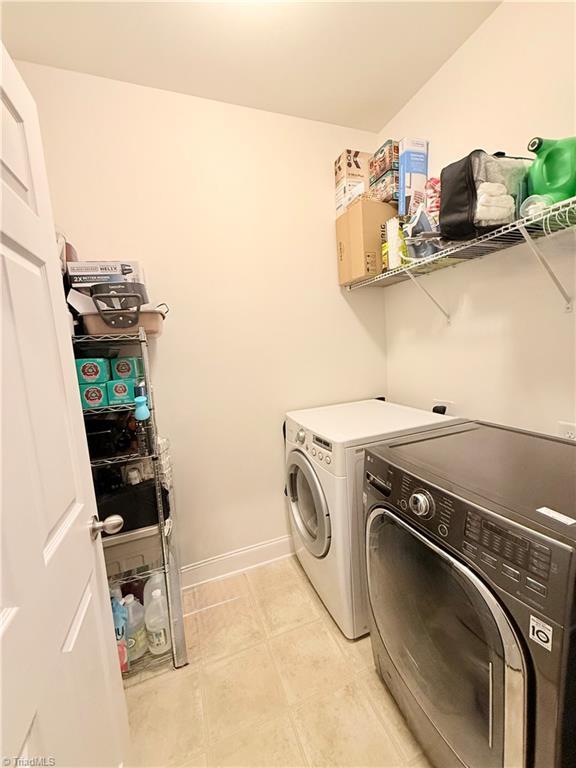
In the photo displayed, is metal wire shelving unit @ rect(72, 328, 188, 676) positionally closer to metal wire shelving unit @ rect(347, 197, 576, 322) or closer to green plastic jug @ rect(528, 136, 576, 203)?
metal wire shelving unit @ rect(347, 197, 576, 322)

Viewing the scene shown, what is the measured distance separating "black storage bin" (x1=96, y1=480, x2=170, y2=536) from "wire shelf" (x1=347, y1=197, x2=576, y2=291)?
5.37 ft

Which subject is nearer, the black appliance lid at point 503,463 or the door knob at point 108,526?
the black appliance lid at point 503,463

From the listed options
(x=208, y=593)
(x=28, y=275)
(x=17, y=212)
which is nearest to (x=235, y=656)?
(x=208, y=593)

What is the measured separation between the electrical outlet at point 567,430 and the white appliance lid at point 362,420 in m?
0.37

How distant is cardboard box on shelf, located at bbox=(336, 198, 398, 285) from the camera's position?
5.81 ft

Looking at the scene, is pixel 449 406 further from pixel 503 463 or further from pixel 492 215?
pixel 492 215

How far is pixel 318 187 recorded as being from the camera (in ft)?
6.50

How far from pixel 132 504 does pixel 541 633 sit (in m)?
1.40

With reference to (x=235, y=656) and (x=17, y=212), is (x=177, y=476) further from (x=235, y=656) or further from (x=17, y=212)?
(x=17, y=212)

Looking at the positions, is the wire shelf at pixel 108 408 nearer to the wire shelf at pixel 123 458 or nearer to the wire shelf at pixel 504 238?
the wire shelf at pixel 123 458

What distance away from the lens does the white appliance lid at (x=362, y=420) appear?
1.37 m

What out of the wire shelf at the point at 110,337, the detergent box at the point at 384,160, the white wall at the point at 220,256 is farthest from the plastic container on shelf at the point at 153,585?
the detergent box at the point at 384,160

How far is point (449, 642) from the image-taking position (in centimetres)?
84

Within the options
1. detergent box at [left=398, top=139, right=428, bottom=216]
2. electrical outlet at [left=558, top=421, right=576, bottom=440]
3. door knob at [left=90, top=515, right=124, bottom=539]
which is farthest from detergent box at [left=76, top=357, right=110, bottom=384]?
electrical outlet at [left=558, top=421, right=576, bottom=440]
